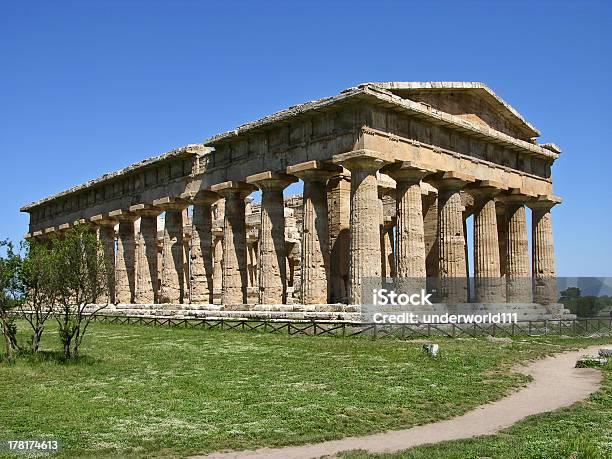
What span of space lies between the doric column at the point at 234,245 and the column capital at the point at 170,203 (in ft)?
16.8

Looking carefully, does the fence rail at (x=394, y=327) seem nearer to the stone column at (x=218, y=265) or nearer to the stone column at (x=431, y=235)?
the stone column at (x=431, y=235)

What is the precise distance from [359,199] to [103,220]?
27.2m

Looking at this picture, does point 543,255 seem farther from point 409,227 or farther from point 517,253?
point 409,227

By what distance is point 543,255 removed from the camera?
38.3 m

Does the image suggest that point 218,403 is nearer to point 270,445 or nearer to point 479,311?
point 270,445

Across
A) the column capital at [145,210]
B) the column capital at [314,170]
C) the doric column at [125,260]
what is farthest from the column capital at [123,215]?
the column capital at [314,170]

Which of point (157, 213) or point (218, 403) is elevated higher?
point (157, 213)

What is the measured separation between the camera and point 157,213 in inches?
1724

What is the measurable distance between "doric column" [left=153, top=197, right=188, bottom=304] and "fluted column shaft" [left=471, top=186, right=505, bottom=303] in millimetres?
18366

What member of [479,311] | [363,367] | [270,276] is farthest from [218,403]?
[479,311]

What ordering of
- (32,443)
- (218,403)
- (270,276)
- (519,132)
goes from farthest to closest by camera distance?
(519,132) → (270,276) → (218,403) → (32,443)

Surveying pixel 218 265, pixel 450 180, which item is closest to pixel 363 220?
pixel 450 180

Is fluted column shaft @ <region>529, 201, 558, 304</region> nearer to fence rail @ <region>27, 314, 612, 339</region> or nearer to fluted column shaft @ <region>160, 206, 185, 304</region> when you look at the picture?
fence rail @ <region>27, 314, 612, 339</region>

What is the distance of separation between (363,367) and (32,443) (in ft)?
31.3
